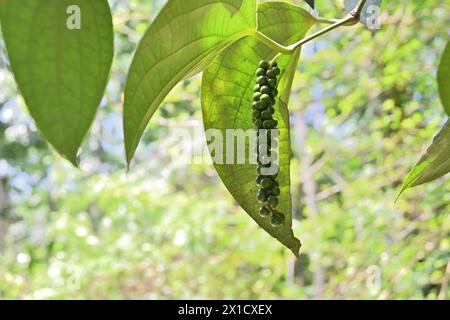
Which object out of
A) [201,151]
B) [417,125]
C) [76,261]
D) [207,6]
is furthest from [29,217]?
[207,6]

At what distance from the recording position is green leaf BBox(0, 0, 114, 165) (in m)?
0.18

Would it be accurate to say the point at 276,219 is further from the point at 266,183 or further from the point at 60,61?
the point at 60,61

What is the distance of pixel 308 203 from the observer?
6.68 ft

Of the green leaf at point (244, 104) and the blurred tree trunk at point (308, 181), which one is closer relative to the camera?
the green leaf at point (244, 104)

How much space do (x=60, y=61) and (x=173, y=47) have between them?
6 cm

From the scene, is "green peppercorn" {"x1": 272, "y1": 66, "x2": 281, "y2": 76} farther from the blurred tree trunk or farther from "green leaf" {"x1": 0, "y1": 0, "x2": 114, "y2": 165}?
the blurred tree trunk

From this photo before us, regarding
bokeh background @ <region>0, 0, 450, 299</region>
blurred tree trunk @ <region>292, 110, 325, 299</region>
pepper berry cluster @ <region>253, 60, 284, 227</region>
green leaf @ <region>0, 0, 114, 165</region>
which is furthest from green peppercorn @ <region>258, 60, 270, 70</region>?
blurred tree trunk @ <region>292, 110, 325, 299</region>

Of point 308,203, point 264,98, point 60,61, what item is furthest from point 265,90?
point 308,203

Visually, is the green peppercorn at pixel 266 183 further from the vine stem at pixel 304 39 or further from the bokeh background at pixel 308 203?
the bokeh background at pixel 308 203

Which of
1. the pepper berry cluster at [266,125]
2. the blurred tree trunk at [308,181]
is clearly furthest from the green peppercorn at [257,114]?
the blurred tree trunk at [308,181]

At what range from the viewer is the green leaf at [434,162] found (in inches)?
10.9

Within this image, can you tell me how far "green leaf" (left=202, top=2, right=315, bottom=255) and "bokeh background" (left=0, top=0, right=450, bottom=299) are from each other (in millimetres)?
1191

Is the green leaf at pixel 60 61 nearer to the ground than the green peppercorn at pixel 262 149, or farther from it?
farther from it

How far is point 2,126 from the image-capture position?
2.65m
